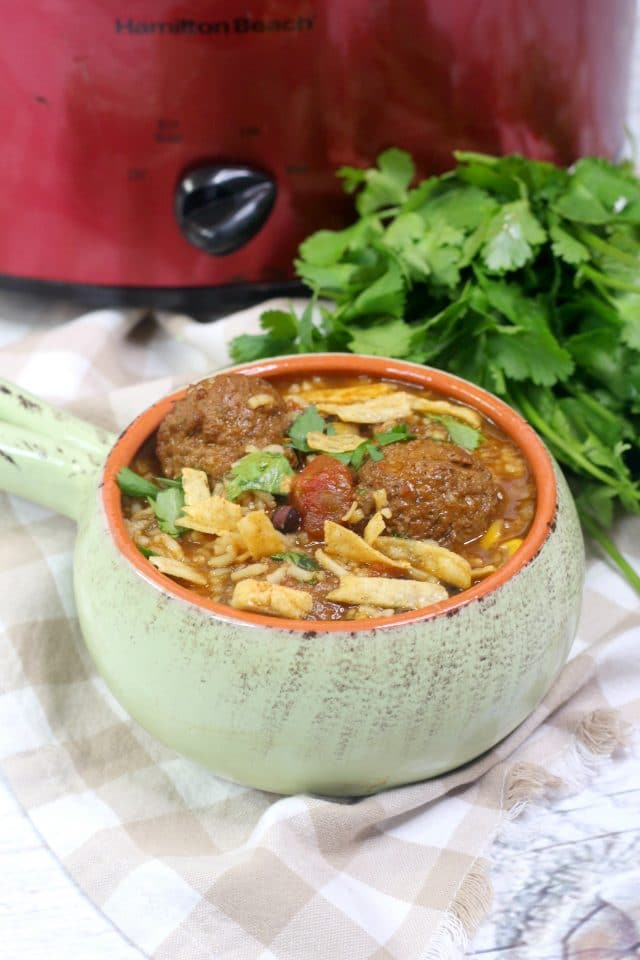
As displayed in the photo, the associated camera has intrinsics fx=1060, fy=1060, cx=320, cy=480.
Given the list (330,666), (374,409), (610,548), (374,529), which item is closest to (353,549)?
(374,529)

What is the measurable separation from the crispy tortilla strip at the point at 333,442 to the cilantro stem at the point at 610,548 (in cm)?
41

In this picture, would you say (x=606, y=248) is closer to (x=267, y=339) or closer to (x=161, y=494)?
(x=267, y=339)

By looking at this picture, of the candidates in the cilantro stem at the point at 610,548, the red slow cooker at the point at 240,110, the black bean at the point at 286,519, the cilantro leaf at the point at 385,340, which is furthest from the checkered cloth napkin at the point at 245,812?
the red slow cooker at the point at 240,110

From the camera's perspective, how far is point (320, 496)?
1122 millimetres

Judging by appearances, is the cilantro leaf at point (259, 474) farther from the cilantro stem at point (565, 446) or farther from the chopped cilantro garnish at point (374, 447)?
the cilantro stem at point (565, 446)

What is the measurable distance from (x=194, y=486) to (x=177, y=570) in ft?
0.41

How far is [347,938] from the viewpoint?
3.27 ft

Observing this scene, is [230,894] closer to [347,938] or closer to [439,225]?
[347,938]

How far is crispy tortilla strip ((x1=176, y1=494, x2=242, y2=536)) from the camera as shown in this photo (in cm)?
110

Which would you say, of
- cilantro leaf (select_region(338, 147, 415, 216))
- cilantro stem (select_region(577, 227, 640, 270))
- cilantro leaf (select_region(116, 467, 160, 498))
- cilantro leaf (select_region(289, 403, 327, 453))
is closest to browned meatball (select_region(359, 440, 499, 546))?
cilantro leaf (select_region(289, 403, 327, 453))

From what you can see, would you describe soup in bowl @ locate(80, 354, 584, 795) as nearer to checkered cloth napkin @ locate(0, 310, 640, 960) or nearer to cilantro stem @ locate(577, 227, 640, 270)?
checkered cloth napkin @ locate(0, 310, 640, 960)

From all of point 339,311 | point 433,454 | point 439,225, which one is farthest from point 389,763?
point 439,225

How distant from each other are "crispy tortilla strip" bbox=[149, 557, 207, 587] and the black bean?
0.32ft

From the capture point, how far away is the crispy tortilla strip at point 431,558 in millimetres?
1046
